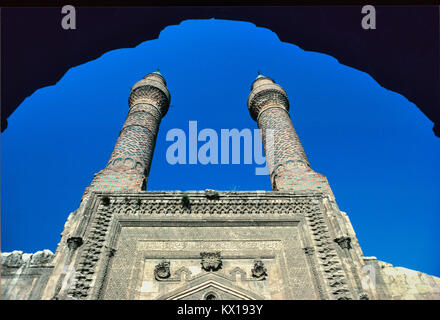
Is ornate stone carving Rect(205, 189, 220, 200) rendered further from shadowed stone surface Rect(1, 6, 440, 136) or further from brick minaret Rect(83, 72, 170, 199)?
shadowed stone surface Rect(1, 6, 440, 136)

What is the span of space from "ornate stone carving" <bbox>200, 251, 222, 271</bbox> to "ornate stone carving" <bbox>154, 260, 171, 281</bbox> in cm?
56

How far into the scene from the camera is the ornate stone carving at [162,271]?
17.8 feet

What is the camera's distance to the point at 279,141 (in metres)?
9.38

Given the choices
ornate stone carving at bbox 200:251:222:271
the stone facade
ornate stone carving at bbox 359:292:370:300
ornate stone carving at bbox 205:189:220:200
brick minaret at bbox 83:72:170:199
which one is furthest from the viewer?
brick minaret at bbox 83:72:170:199

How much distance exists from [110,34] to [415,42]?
463 cm

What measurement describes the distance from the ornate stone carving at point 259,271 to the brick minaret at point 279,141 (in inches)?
93.2

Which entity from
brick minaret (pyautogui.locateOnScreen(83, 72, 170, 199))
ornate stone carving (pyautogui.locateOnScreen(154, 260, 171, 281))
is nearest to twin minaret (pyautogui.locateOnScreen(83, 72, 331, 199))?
brick minaret (pyautogui.locateOnScreen(83, 72, 170, 199))

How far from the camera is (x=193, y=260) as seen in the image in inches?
225

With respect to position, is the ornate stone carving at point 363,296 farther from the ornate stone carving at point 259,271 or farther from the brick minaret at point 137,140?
the brick minaret at point 137,140

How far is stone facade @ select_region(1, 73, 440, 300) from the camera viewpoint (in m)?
5.18

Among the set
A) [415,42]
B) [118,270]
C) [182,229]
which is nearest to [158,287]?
[118,270]

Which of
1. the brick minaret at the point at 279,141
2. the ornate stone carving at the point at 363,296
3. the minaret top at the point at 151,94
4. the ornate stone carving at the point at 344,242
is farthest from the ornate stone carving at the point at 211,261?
the minaret top at the point at 151,94

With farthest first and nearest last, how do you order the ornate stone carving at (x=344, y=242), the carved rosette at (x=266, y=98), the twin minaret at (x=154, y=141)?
the carved rosette at (x=266, y=98) → the twin minaret at (x=154, y=141) → the ornate stone carving at (x=344, y=242)

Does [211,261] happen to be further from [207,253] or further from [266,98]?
[266,98]
